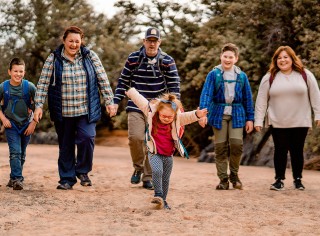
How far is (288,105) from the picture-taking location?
7602 mm

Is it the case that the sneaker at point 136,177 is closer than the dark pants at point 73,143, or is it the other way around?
the dark pants at point 73,143

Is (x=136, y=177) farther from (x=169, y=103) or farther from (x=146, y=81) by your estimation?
(x=169, y=103)

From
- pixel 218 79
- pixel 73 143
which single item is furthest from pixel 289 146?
pixel 73 143

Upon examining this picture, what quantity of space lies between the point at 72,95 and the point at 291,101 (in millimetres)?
2783

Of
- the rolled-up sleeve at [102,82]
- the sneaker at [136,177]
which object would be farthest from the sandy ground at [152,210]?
the rolled-up sleeve at [102,82]

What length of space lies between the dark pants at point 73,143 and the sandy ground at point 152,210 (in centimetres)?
25

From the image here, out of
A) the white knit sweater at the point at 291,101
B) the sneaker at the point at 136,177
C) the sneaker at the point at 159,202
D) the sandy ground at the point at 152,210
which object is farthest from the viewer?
the sneaker at the point at 136,177

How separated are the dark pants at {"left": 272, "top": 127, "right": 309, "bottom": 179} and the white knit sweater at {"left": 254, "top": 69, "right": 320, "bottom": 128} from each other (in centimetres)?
11

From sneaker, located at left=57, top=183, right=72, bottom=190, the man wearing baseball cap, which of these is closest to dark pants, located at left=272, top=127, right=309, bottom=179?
the man wearing baseball cap

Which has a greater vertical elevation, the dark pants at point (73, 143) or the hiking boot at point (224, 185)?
the dark pants at point (73, 143)

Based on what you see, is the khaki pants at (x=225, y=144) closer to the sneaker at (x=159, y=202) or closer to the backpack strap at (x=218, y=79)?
the backpack strap at (x=218, y=79)

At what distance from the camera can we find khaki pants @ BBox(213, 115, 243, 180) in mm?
7473

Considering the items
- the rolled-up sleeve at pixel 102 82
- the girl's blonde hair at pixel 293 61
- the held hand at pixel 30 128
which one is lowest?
the held hand at pixel 30 128

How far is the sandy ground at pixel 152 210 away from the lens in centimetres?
484
